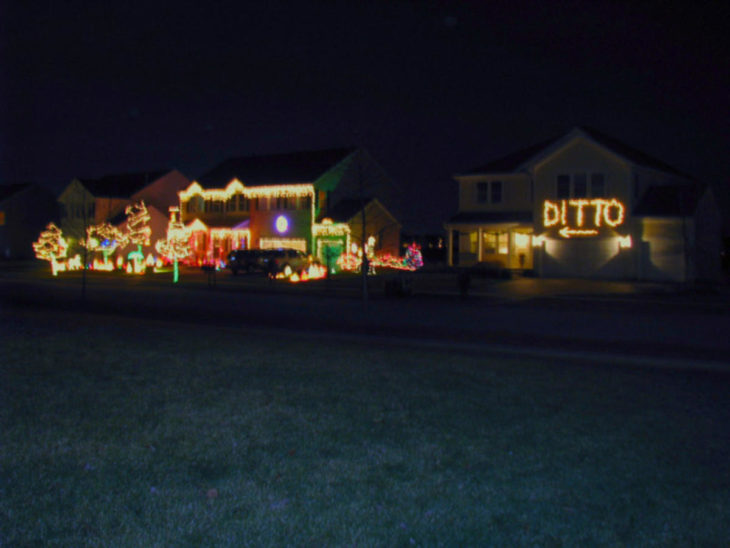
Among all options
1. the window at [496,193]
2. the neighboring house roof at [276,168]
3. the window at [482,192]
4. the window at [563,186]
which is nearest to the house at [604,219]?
the window at [563,186]

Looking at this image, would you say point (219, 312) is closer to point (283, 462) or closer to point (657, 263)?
point (283, 462)

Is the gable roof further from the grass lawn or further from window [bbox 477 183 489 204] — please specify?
the grass lawn

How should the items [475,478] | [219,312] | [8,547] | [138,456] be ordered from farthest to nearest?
[219,312], [138,456], [475,478], [8,547]

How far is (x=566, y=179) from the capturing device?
32781mm

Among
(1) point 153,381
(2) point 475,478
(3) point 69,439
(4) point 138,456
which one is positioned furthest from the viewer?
(1) point 153,381

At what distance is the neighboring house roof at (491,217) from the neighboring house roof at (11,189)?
45.1 meters

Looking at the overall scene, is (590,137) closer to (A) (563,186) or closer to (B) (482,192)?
(A) (563,186)

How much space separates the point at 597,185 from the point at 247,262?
748 inches

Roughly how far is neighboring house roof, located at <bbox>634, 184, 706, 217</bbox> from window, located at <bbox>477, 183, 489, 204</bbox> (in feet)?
27.2

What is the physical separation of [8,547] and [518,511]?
3397 millimetres

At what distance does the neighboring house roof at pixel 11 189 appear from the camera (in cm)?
6173

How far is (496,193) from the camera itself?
1454 inches

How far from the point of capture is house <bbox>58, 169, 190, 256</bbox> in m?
52.8

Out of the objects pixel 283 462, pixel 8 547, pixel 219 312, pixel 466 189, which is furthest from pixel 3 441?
pixel 466 189
